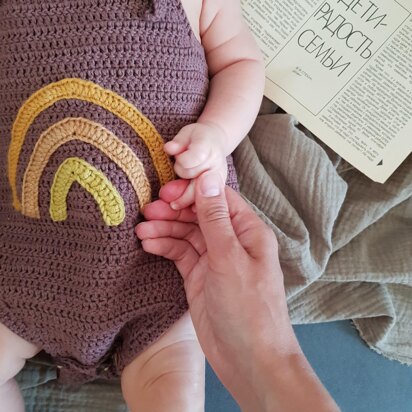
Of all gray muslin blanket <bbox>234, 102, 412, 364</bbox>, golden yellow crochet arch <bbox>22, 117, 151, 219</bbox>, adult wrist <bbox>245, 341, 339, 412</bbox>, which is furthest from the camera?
gray muslin blanket <bbox>234, 102, 412, 364</bbox>

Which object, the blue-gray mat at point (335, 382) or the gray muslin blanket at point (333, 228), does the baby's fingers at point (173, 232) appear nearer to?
the gray muslin blanket at point (333, 228)

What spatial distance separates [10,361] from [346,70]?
733mm

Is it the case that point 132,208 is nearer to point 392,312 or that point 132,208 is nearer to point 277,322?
point 277,322

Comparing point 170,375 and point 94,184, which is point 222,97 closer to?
point 94,184

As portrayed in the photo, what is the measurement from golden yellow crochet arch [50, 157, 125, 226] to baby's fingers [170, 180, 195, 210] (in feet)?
0.22

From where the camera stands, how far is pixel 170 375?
0.74 metres

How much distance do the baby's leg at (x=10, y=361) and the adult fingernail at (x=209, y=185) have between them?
35 cm

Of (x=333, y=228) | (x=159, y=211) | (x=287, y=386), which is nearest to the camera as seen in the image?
(x=287, y=386)

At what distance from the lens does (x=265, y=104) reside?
3.24 feet

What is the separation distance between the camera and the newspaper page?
0.98 metres

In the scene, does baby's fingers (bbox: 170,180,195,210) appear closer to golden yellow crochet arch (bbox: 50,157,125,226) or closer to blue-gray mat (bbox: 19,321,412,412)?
golden yellow crochet arch (bbox: 50,157,125,226)

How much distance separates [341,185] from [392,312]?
0.78ft

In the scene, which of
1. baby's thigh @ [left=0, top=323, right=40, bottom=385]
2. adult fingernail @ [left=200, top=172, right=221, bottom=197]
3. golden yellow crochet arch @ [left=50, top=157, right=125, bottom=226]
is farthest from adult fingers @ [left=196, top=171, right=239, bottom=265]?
baby's thigh @ [left=0, top=323, right=40, bottom=385]

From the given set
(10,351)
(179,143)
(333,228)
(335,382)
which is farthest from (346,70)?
(10,351)
